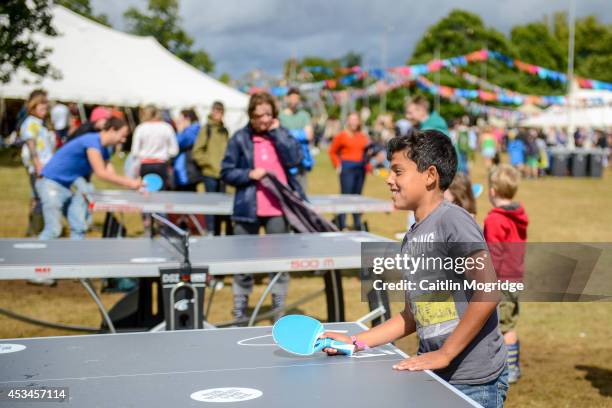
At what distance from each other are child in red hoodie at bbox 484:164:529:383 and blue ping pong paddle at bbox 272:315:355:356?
7.53ft

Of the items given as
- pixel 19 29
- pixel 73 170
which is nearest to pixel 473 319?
pixel 73 170

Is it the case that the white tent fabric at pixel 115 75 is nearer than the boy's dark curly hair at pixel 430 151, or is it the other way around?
the boy's dark curly hair at pixel 430 151

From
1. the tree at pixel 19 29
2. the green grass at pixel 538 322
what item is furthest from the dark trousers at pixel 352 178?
the tree at pixel 19 29

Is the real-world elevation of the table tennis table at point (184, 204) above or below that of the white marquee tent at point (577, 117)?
below

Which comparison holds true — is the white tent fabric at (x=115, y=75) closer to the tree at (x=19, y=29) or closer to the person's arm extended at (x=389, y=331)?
the tree at (x=19, y=29)

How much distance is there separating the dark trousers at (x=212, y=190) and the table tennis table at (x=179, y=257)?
4.77 m

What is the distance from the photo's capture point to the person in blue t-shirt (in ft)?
23.9

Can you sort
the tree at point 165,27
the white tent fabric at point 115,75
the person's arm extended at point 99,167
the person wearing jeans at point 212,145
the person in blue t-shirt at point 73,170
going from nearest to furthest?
the person's arm extended at point 99,167 < the person in blue t-shirt at point 73,170 < the person wearing jeans at point 212,145 < the white tent fabric at point 115,75 < the tree at point 165,27

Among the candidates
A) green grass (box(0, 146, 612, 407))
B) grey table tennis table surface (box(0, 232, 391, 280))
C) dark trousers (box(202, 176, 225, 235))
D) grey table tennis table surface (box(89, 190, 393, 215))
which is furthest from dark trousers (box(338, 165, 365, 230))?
grey table tennis table surface (box(0, 232, 391, 280))

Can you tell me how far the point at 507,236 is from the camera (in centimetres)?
486

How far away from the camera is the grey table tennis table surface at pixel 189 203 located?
7.35 meters

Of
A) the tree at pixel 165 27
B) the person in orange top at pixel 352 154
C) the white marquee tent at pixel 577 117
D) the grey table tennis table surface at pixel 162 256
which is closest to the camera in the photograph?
the grey table tennis table surface at pixel 162 256

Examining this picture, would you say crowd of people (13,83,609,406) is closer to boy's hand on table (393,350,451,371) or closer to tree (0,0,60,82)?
boy's hand on table (393,350,451,371)

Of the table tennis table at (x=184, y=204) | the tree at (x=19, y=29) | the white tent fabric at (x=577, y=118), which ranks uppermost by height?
the white tent fabric at (x=577, y=118)
